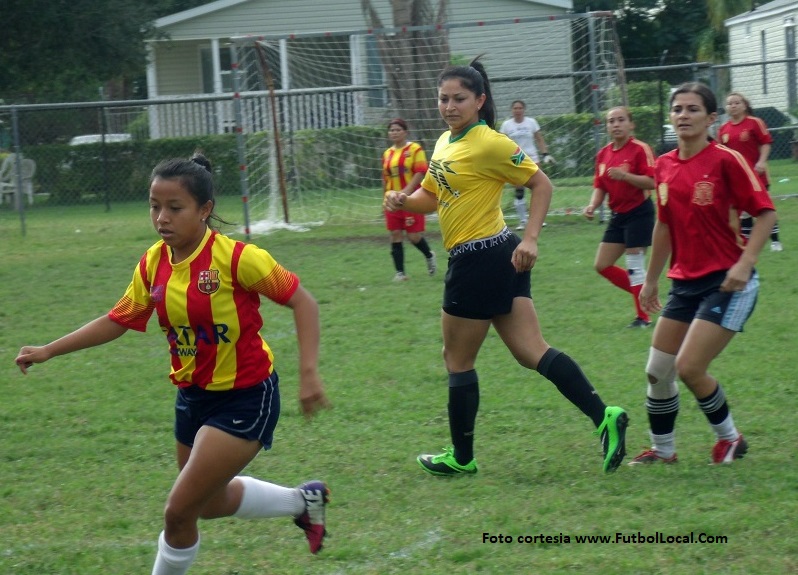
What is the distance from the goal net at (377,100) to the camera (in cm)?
1755

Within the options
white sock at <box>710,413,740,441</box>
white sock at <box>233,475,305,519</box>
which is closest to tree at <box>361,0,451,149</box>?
white sock at <box>710,413,740,441</box>

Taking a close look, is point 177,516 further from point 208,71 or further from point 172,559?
point 208,71

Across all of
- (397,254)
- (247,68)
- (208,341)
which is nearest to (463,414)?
(208,341)

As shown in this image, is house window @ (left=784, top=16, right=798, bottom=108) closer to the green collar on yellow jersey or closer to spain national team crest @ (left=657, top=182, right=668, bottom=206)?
spain national team crest @ (left=657, top=182, right=668, bottom=206)

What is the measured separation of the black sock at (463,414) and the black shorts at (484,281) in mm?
388

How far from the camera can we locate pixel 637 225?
8719mm

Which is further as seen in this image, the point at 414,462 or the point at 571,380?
the point at 414,462

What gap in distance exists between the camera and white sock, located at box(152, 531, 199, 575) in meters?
3.81

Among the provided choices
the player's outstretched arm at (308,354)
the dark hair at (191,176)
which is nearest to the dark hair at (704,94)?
the player's outstretched arm at (308,354)

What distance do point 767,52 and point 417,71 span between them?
16596 millimetres

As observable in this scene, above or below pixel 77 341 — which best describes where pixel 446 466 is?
below

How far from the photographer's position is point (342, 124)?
20906 mm

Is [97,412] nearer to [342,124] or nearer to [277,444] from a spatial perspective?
[277,444]

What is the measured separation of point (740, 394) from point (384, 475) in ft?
8.25
